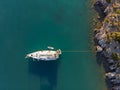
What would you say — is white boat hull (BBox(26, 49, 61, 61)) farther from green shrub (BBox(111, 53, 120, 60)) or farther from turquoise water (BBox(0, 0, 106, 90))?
green shrub (BBox(111, 53, 120, 60))

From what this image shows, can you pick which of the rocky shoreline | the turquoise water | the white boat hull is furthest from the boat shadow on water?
the rocky shoreline

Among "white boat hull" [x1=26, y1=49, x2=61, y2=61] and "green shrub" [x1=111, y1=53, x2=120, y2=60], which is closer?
"green shrub" [x1=111, y1=53, x2=120, y2=60]

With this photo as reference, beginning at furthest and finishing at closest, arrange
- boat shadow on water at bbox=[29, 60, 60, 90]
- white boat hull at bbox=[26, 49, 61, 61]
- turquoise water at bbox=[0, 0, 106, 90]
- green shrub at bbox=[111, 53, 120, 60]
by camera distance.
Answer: boat shadow on water at bbox=[29, 60, 60, 90] < turquoise water at bbox=[0, 0, 106, 90] < white boat hull at bbox=[26, 49, 61, 61] < green shrub at bbox=[111, 53, 120, 60]

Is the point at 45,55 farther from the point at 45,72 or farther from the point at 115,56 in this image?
the point at 115,56

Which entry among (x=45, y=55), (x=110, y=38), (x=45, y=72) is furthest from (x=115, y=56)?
(x=45, y=72)

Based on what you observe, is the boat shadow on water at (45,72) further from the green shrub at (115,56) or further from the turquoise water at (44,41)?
the green shrub at (115,56)

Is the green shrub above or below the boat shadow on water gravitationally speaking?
above
